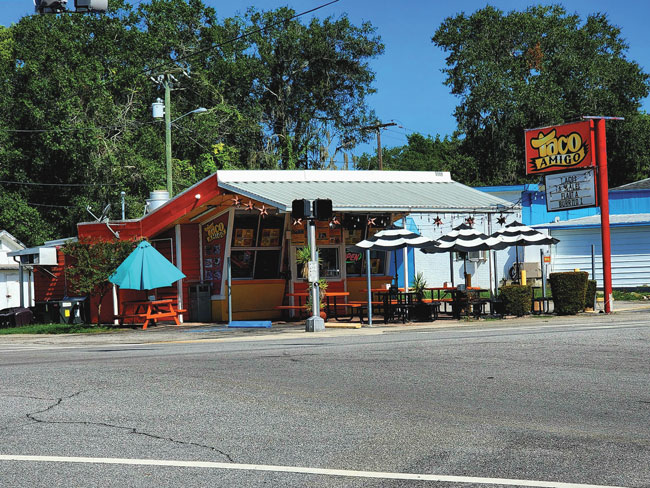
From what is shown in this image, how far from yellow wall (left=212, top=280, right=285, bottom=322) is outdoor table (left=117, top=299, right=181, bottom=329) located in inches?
51.1

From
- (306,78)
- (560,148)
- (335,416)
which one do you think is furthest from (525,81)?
(335,416)

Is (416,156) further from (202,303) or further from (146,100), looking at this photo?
(202,303)

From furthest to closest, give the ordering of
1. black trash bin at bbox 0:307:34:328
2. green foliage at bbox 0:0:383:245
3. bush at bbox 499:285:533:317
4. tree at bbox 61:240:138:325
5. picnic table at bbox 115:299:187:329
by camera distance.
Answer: green foliage at bbox 0:0:383:245 → black trash bin at bbox 0:307:34:328 → picnic table at bbox 115:299:187:329 → tree at bbox 61:240:138:325 → bush at bbox 499:285:533:317

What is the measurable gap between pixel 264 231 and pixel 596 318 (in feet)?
31.7

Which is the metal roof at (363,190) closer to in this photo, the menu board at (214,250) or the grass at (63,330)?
the menu board at (214,250)

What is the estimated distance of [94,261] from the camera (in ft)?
79.0

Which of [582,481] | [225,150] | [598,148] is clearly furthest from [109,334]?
[225,150]

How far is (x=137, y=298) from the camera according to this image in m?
26.3

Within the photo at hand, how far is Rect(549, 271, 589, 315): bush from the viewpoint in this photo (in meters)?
23.4

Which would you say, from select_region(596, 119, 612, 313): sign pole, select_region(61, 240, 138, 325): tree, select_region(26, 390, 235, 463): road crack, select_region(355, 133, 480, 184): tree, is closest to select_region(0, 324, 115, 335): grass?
select_region(61, 240, 138, 325): tree

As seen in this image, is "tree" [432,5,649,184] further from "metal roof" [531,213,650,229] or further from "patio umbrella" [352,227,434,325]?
"patio umbrella" [352,227,434,325]

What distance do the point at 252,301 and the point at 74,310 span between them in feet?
20.7

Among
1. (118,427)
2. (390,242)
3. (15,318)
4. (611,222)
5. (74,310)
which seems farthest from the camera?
(611,222)

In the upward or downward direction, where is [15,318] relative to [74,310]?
downward
